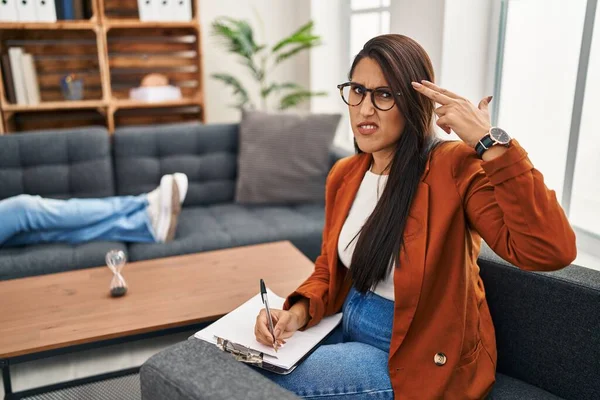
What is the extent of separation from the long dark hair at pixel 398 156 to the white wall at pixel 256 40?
2.75 m

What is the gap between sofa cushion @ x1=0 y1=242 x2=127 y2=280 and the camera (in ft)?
7.06

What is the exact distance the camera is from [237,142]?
298 cm

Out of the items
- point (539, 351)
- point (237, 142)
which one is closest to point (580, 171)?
point (539, 351)

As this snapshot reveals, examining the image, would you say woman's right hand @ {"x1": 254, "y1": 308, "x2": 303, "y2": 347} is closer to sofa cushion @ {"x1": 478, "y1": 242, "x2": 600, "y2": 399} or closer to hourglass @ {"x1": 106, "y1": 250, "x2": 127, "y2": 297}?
sofa cushion @ {"x1": 478, "y1": 242, "x2": 600, "y2": 399}

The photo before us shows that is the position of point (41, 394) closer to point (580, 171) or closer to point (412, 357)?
point (412, 357)

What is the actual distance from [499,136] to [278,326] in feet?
2.02

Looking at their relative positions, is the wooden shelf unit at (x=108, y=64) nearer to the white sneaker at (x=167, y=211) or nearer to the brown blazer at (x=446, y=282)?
the white sneaker at (x=167, y=211)

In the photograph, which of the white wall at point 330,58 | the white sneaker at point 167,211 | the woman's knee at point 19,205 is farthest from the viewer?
the white wall at point 330,58

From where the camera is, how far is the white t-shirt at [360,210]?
1.32 meters

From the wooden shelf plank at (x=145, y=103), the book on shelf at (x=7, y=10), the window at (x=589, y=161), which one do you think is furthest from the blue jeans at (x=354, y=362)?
the book on shelf at (x=7, y=10)

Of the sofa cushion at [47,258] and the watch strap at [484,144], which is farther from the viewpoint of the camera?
the sofa cushion at [47,258]

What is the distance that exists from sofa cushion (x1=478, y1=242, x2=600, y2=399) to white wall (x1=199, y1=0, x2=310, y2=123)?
2.84 metres

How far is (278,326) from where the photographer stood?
1.22 m

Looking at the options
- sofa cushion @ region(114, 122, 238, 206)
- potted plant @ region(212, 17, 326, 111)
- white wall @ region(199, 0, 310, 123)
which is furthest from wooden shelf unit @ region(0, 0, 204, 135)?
sofa cushion @ region(114, 122, 238, 206)
